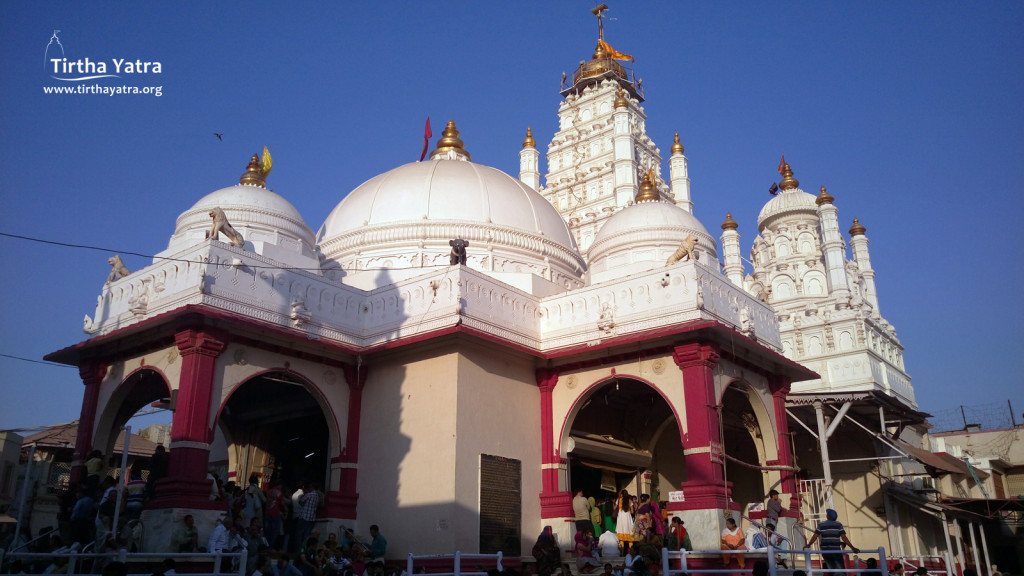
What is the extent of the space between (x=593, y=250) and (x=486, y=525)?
9466 mm

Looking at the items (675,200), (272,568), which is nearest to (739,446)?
(272,568)

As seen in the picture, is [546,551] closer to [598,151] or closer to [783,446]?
[783,446]

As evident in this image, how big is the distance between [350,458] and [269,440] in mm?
4275

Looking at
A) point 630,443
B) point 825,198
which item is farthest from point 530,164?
point 630,443

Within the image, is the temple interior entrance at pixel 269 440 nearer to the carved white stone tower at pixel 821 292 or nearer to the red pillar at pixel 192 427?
the red pillar at pixel 192 427

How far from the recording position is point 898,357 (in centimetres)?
3509

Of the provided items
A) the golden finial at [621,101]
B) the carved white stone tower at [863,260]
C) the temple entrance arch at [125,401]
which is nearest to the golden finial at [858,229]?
the carved white stone tower at [863,260]

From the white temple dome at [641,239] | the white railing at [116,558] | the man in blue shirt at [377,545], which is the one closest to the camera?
the white railing at [116,558]

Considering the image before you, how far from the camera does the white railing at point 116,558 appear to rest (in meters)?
10.0

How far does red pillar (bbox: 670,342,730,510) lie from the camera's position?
15.1 m

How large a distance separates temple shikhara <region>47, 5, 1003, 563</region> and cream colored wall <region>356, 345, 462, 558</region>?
41mm

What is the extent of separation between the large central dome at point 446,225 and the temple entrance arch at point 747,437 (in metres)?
5.45

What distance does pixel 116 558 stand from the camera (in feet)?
36.2

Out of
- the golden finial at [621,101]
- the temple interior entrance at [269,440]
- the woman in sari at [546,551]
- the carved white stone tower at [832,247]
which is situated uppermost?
the golden finial at [621,101]
